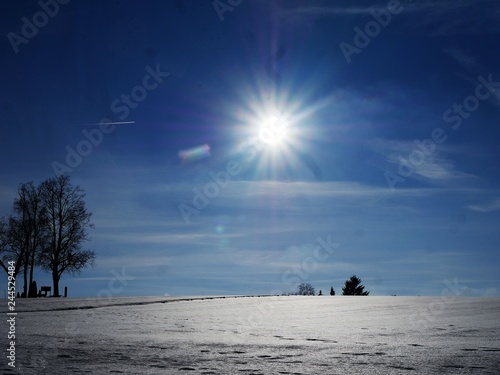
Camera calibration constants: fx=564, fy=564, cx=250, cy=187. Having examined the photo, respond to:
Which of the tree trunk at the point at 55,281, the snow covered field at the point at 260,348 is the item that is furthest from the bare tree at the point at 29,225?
the snow covered field at the point at 260,348

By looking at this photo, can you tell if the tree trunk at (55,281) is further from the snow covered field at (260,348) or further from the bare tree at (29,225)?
the snow covered field at (260,348)

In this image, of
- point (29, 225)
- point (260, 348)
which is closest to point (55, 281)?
point (29, 225)

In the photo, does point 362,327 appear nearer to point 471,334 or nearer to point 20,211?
point 471,334

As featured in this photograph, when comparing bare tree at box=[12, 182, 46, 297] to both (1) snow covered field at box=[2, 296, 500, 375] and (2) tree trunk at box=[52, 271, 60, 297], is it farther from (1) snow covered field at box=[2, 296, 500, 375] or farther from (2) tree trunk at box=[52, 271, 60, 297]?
(1) snow covered field at box=[2, 296, 500, 375]

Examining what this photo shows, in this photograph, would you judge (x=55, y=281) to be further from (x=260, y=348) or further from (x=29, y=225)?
(x=260, y=348)

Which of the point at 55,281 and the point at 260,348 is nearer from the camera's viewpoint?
the point at 260,348

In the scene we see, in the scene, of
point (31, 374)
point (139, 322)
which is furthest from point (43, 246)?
point (31, 374)

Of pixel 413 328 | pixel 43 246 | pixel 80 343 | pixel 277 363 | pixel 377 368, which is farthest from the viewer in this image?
pixel 43 246

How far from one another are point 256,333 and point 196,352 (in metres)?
2.62

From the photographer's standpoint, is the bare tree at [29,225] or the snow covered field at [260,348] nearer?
the snow covered field at [260,348]

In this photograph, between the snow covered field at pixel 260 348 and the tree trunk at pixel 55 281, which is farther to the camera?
the tree trunk at pixel 55 281

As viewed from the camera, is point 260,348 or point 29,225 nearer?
point 260,348

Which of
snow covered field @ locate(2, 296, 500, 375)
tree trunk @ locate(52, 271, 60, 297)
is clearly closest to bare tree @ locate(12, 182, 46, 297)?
tree trunk @ locate(52, 271, 60, 297)

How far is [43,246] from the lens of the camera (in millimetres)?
48594
